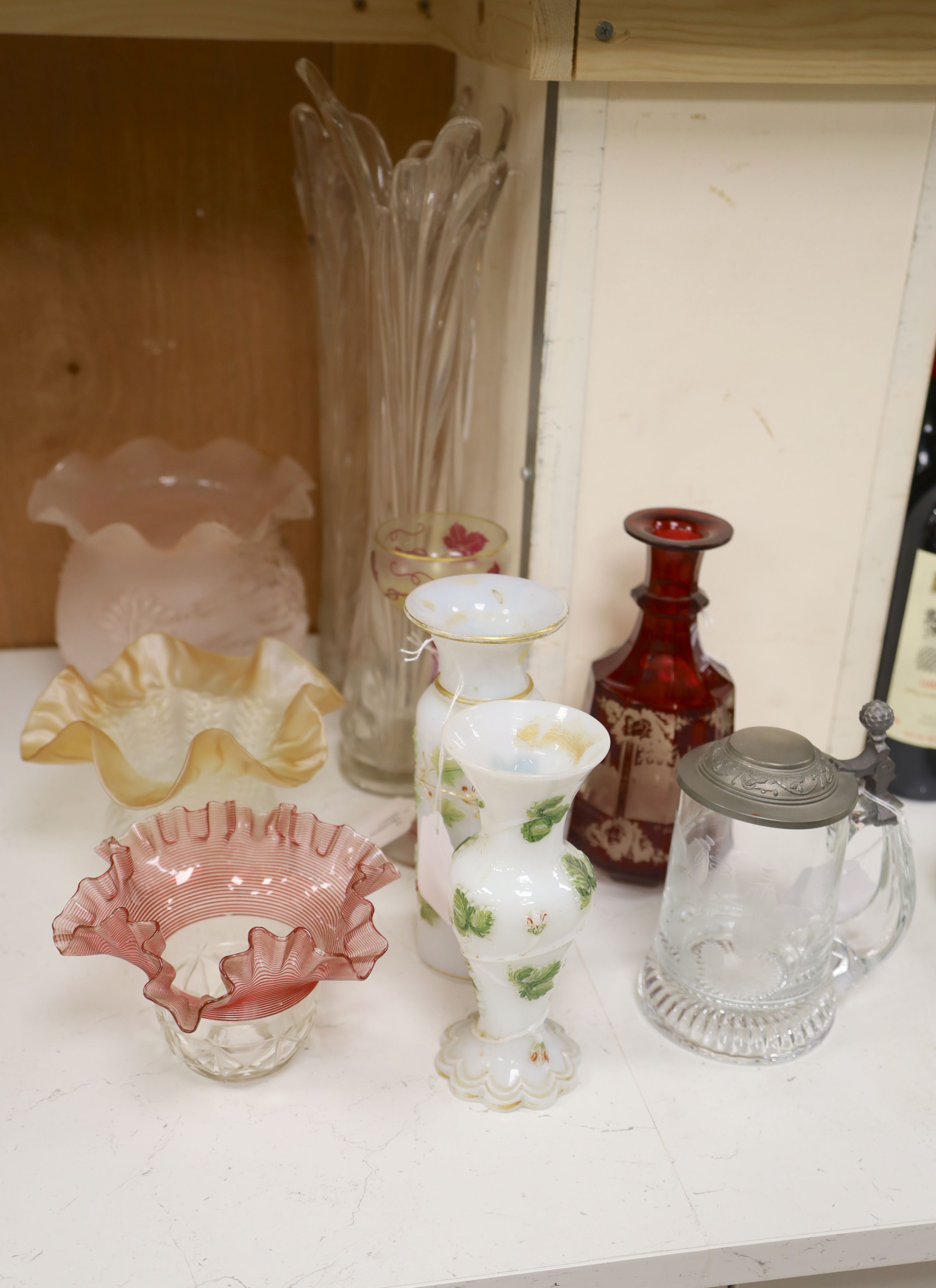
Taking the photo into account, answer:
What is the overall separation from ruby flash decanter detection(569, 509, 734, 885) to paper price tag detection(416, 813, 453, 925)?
5.8 inches

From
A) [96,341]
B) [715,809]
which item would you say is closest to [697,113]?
[715,809]

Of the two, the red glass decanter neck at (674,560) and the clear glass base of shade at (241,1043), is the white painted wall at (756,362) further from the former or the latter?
the clear glass base of shade at (241,1043)

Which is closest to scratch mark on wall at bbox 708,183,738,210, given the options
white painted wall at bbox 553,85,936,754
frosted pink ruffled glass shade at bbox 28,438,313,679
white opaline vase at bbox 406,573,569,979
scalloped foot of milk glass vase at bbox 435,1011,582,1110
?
white painted wall at bbox 553,85,936,754

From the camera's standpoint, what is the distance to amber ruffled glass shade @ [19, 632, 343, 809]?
0.82 meters

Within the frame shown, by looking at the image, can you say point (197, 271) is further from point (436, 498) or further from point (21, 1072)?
point (21, 1072)

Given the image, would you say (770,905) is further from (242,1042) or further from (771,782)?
(242,1042)

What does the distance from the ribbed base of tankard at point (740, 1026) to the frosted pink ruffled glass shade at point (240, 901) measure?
0.20 meters

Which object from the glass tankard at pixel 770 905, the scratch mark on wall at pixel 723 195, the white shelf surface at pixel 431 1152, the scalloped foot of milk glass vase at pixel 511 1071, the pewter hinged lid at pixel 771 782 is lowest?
the white shelf surface at pixel 431 1152

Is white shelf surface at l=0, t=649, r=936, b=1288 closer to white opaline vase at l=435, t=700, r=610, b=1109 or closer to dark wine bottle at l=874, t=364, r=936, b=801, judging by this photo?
white opaline vase at l=435, t=700, r=610, b=1109

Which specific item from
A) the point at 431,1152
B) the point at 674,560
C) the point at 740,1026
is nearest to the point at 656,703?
the point at 674,560

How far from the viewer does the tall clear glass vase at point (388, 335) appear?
830mm

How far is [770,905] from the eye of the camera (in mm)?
759

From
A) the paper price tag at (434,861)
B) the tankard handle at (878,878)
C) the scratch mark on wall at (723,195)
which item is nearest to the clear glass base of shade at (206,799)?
the paper price tag at (434,861)

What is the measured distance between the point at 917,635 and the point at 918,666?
0.08ft
